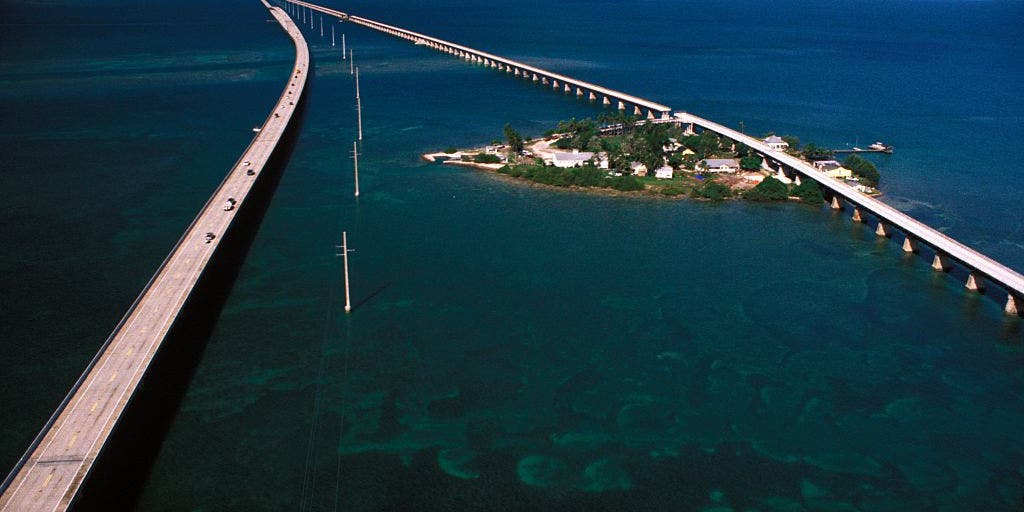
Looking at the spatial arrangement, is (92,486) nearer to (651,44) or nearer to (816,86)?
(816,86)

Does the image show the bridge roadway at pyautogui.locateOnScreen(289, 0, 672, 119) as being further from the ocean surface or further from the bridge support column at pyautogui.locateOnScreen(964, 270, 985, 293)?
the bridge support column at pyautogui.locateOnScreen(964, 270, 985, 293)

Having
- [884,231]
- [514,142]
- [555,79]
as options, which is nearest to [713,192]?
[884,231]

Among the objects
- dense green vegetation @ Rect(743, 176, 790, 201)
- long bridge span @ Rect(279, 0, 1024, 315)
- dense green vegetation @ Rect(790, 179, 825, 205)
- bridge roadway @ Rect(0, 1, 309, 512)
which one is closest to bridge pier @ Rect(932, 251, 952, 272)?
long bridge span @ Rect(279, 0, 1024, 315)

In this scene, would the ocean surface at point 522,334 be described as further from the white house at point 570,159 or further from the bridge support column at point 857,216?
the white house at point 570,159

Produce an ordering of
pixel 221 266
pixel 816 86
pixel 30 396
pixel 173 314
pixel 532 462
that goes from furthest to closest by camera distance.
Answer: pixel 816 86 → pixel 221 266 → pixel 173 314 → pixel 30 396 → pixel 532 462

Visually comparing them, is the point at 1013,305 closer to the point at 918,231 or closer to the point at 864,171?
the point at 918,231

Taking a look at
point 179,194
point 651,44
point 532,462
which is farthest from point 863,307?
point 651,44

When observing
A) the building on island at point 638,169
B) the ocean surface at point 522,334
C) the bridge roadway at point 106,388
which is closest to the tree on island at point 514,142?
the ocean surface at point 522,334

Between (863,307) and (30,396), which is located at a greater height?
(863,307)
